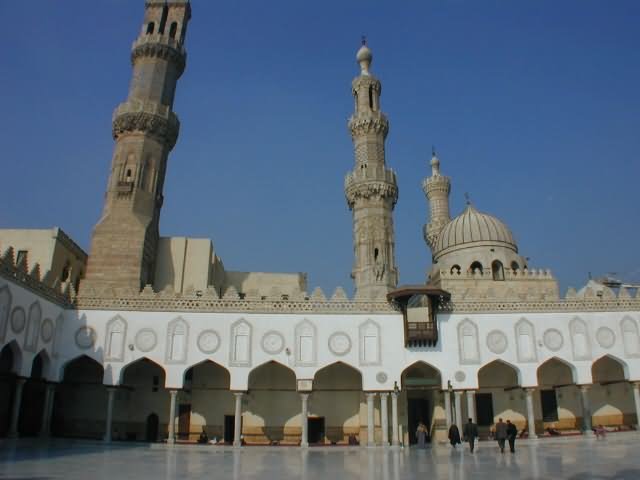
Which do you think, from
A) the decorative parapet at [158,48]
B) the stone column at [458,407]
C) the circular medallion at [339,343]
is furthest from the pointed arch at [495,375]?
the decorative parapet at [158,48]

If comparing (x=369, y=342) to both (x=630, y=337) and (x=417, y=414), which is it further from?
(x=630, y=337)

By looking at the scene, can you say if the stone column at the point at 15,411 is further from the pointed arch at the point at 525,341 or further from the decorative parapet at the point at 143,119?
the pointed arch at the point at 525,341

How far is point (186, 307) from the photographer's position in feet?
73.4

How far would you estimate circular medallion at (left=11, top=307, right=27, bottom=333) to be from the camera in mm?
17922

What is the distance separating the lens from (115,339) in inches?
857

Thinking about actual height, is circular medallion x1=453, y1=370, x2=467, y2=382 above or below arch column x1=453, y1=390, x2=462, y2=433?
above

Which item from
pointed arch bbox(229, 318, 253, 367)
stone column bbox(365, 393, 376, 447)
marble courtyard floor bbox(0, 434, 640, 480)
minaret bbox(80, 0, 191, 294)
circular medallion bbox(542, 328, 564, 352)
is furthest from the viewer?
minaret bbox(80, 0, 191, 294)

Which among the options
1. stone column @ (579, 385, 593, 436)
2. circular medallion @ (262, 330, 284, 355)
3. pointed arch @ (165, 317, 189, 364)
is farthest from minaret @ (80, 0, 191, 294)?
stone column @ (579, 385, 593, 436)

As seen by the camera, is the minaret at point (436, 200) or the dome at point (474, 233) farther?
the minaret at point (436, 200)

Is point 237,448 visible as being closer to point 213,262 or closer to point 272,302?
point 272,302

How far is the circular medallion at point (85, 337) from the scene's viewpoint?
2167 cm

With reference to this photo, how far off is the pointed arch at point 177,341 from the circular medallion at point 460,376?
38.3 feet

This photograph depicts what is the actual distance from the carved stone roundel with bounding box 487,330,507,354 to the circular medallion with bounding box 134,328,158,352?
14610mm

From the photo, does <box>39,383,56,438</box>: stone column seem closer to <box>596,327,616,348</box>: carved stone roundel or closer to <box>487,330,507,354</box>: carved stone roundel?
<box>487,330,507,354</box>: carved stone roundel
